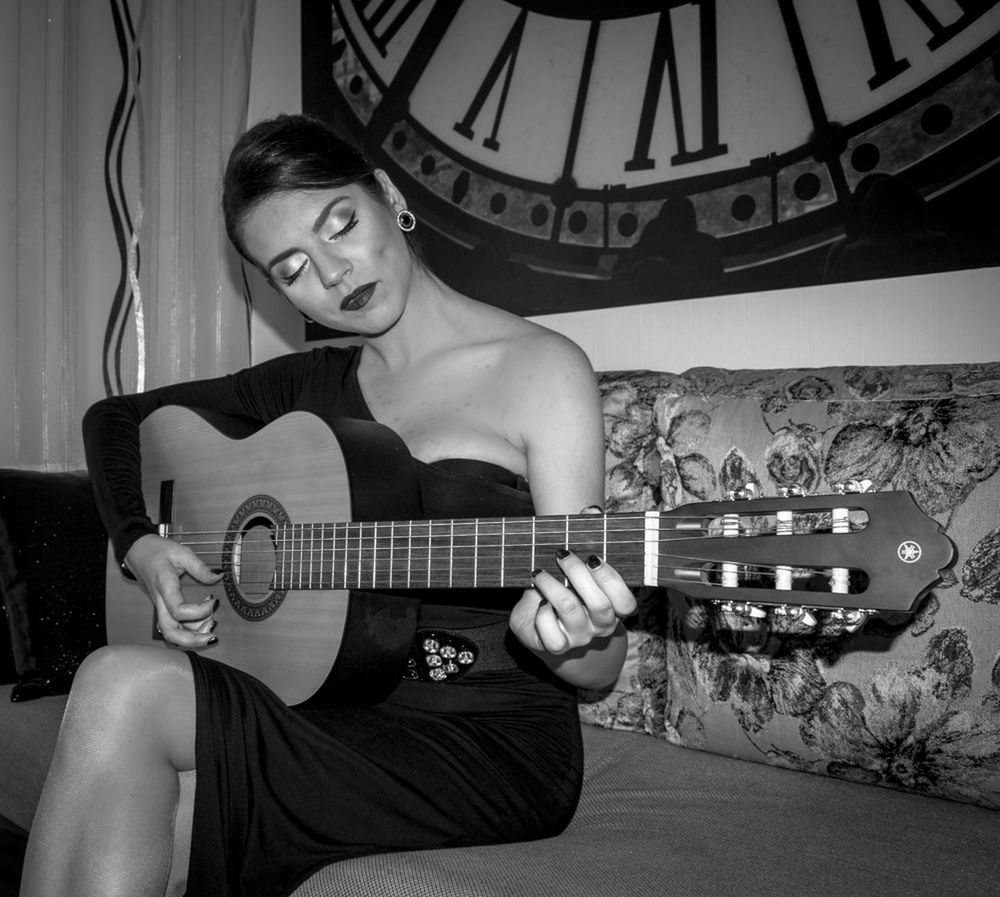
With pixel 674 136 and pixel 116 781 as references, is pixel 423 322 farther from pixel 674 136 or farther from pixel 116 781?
pixel 116 781

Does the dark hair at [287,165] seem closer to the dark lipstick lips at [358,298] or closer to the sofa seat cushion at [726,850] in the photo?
the dark lipstick lips at [358,298]

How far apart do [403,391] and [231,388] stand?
1.36 feet

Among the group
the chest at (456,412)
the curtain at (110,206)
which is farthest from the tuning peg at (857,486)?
the curtain at (110,206)

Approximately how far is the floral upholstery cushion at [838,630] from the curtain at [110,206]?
62.1 inches

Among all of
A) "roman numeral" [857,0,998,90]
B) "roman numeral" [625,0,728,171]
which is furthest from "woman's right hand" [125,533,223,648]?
"roman numeral" [857,0,998,90]

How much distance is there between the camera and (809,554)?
0.74 metres

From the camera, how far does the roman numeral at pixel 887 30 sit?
1342 millimetres

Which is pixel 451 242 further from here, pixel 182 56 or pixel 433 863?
pixel 433 863

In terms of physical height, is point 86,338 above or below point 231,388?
above

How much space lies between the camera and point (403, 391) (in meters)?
1.39

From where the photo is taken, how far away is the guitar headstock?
0.68 metres

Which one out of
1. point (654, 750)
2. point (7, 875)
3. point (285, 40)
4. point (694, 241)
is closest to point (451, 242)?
point (694, 241)

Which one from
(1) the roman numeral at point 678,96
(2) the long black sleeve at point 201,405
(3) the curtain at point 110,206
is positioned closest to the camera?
(2) the long black sleeve at point 201,405

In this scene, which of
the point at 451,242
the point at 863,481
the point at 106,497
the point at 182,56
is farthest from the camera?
the point at 182,56
